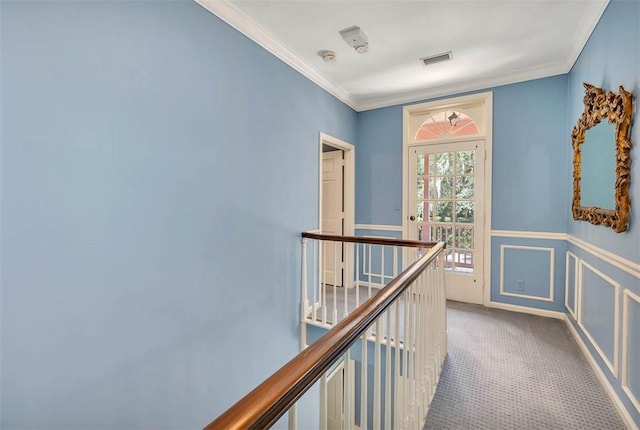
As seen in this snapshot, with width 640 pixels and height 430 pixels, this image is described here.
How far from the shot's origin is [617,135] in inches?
70.7

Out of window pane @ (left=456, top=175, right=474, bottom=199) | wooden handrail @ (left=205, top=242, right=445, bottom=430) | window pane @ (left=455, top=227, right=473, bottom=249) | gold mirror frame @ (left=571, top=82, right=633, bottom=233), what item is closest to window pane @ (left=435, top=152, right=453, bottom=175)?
window pane @ (left=456, top=175, right=474, bottom=199)

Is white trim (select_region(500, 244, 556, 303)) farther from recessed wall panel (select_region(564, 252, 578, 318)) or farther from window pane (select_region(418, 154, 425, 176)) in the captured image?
window pane (select_region(418, 154, 425, 176))

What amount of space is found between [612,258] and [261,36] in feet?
9.80

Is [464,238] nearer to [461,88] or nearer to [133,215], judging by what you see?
[461,88]

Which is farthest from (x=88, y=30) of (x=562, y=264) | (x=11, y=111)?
(x=562, y=264)

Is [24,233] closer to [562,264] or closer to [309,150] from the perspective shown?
[309,150]

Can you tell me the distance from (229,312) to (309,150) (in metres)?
1.84

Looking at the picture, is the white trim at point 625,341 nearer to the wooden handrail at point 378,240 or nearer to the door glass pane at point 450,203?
the wooden handrail at point 378,240

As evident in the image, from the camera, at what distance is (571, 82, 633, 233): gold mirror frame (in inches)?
65.9

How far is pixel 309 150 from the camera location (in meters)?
3.23

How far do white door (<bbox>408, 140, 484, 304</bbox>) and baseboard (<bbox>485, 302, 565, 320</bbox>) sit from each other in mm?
179

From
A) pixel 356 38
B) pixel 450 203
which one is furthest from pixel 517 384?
pixel 356 38

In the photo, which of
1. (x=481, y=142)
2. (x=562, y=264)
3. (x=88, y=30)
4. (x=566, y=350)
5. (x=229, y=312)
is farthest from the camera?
(x=481, y=142)

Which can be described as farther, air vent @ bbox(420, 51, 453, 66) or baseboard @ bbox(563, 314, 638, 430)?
air vent @ bbox(420, 51, 453, 66)
